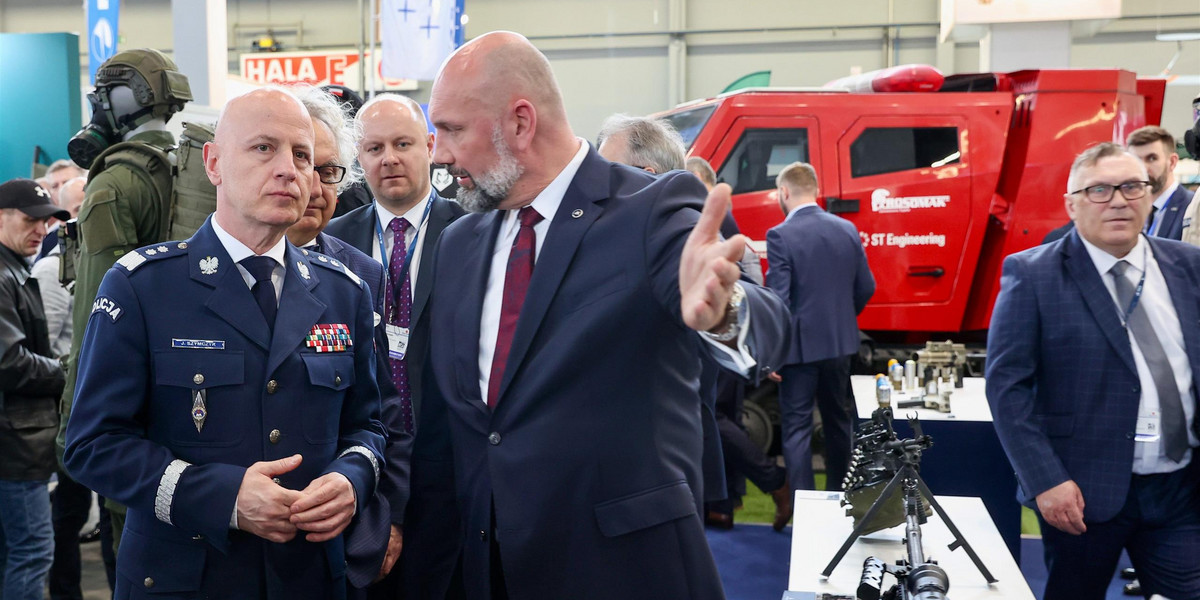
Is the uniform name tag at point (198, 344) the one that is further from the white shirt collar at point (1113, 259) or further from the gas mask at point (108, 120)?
the white shirt collar at point (1113, 259)

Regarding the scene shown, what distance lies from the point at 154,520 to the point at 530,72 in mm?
1021

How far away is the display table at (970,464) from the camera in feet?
13.3

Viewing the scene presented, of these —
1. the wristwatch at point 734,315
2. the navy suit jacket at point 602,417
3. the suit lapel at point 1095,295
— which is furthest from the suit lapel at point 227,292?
the suit lapel at point 1095,295

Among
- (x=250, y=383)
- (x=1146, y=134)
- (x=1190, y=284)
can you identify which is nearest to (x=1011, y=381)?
(x=1190, y=284)

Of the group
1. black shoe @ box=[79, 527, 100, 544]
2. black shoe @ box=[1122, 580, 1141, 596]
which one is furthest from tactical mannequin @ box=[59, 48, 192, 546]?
black shoe @ box=[1122, 580, 1141, 596]

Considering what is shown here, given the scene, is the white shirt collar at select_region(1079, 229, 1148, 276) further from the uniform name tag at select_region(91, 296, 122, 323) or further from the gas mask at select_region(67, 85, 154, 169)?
the gas mask at select_region(67, 85, 154, 169)

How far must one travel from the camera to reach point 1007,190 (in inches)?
239

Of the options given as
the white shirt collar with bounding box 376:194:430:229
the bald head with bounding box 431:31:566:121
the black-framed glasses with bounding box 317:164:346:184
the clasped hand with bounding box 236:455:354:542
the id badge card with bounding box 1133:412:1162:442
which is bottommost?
the id badge card with bounding box 1133:412:1162:442

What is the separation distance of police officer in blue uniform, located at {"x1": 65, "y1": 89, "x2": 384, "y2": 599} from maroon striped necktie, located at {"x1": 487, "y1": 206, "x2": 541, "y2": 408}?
1.16ft

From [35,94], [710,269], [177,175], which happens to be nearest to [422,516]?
[710,269]

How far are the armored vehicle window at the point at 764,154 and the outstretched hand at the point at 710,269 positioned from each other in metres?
4.84

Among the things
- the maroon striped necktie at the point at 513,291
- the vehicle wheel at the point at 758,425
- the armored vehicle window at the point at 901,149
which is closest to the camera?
the maroon striped necktie at the point at 513,291

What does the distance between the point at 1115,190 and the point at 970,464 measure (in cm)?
165

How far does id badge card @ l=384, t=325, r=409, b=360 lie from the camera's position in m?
2.46
